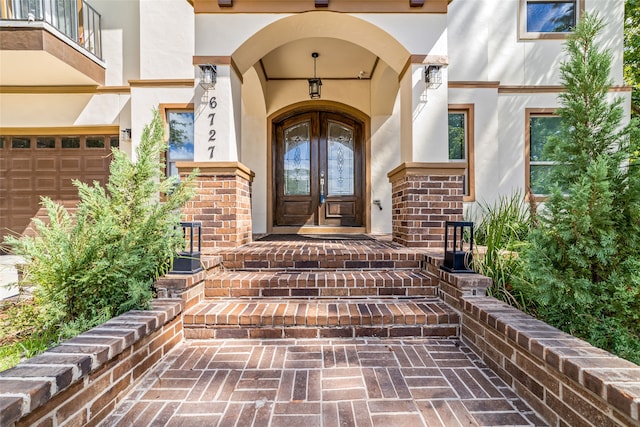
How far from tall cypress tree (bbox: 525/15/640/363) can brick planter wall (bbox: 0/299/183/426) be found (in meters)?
2.34

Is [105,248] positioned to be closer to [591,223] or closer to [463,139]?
[591,223]

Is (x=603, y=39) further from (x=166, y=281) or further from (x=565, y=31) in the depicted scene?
(x=166, y=281)

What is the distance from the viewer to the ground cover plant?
1.83 meters

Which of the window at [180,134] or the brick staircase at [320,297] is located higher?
the window at [180,134]

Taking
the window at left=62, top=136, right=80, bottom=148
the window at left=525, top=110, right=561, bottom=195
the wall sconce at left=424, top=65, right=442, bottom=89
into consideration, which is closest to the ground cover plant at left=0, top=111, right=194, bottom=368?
the wall sconce at left=424, top=65, right=442, bottom=89

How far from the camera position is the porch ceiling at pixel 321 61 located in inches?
195

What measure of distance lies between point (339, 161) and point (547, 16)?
13.9 feet

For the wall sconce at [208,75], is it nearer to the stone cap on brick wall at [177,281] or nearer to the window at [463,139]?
the stone cap on brick wall at [177,281]

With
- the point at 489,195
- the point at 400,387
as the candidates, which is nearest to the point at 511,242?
the point at 400,387

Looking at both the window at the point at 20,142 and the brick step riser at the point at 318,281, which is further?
the window at the point at 20,142

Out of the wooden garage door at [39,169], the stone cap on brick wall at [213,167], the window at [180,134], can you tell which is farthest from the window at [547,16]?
the wooden garage door at [39,169]

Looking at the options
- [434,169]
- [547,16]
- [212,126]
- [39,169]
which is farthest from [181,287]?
[547,16]

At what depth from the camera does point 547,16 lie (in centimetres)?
515

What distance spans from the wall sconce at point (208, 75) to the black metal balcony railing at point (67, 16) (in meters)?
2.99
